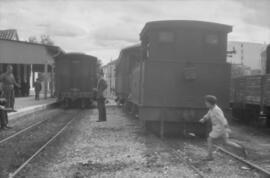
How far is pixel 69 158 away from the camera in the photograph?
25.9 feet

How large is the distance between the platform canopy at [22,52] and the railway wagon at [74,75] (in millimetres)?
6133

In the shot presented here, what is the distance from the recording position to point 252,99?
14.3m

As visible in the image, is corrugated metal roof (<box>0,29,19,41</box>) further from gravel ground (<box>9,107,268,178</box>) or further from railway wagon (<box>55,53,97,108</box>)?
gravel ground (<box>9,107,268,178</box>)

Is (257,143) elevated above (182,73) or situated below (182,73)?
below

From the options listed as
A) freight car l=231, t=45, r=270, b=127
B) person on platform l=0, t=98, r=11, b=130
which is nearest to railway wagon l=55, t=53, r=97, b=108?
freight car l=231, t=45, r=270, b=127

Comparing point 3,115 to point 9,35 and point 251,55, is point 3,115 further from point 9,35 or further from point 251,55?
point 251,55

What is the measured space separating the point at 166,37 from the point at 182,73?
110cm

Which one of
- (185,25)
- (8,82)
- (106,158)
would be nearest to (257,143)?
(185,25)

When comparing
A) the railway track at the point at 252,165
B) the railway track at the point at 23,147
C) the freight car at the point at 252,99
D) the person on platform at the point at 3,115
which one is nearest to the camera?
the railway track at the point at 252,165

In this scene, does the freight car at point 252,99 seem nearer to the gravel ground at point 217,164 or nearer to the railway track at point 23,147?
the gravel ground at point 217,164

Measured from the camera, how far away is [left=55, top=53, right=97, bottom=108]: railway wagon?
23906 millimetres

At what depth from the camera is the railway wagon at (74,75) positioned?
2391 cm

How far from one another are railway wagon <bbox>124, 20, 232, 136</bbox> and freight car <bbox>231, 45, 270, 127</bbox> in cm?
253

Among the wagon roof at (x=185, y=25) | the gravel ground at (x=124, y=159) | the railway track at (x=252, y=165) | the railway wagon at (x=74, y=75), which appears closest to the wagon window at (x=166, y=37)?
the wagon roof at (x=185, y=25)
